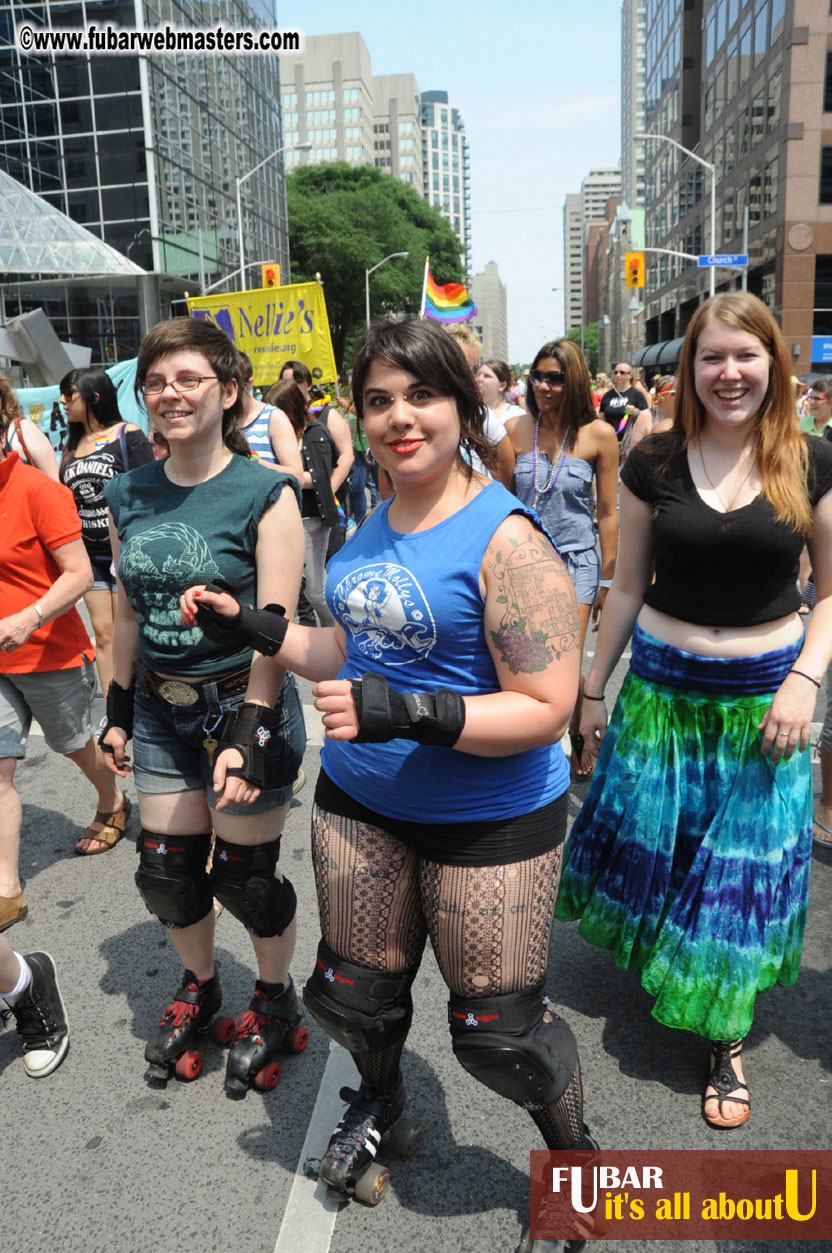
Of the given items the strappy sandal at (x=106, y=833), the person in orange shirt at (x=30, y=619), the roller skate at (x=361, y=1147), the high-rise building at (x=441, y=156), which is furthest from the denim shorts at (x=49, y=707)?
the high-rise building at (x=441, y=156)

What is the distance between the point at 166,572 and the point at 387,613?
2.79ft

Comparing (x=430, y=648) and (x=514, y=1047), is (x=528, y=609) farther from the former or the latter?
(x=514, y=1047)

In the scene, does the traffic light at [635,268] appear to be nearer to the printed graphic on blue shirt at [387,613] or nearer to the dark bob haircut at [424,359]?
the dark bob haircut at [424,359]

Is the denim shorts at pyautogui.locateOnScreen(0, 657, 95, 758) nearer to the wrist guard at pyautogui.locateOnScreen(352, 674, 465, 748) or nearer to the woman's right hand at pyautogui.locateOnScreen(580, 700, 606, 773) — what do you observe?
the woman's right hand at pyautogui.locateOnScreen(580, 700, 606, 773)

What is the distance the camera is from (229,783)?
7.39 ft

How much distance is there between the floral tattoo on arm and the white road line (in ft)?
4.70

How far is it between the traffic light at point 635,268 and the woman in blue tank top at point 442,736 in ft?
94.7

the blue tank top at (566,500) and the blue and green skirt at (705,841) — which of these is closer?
the blue and green skirt at (705,841)

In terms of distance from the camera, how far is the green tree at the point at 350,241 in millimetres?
57344

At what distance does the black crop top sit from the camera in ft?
8.44

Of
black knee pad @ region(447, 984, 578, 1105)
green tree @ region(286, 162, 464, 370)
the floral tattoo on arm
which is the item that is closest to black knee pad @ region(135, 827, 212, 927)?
Result: black knee pad @ region(447, 984, 578, 1105)

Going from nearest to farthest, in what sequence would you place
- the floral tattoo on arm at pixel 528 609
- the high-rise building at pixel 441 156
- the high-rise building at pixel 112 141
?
the floral tattoo on arm at pixel 528 609, the high-rise building at pixel 112 141, the high-rise building at pixel 441 156

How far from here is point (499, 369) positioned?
24.8 ft

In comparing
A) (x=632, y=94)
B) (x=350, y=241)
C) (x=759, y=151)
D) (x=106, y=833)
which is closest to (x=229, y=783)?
(x=106, y=833)
